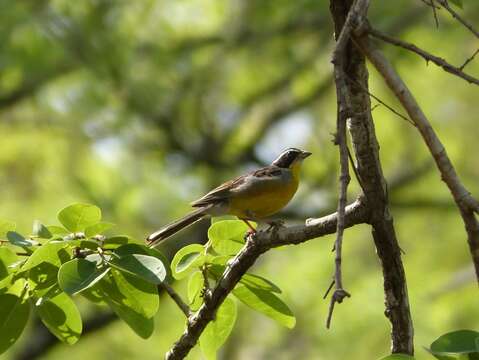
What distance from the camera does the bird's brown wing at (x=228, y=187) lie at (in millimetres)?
5219

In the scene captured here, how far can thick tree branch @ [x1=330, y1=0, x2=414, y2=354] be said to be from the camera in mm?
2658

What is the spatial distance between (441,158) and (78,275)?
4.03 feet

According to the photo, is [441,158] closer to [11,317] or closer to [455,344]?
[455,344]

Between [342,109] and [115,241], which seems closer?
[342,109]

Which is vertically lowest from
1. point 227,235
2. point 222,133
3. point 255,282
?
point 255,282

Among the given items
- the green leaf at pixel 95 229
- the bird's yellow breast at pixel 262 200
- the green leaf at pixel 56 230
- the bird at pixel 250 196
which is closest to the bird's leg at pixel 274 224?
the green leaf at pixel 95 229

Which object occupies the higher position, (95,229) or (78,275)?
(95,229)

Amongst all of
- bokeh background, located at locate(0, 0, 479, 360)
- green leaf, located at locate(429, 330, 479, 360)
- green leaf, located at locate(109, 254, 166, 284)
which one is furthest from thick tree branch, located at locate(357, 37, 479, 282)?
bokeh background, located at locate(0, 0, 479, 360)

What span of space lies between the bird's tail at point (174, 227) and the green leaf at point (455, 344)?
81.4 inches

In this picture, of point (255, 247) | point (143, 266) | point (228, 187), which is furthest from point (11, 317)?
point (228, 187)

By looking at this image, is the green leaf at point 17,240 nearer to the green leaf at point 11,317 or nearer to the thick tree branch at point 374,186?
the green leaf at point 11,317

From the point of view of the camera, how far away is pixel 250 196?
5340mm

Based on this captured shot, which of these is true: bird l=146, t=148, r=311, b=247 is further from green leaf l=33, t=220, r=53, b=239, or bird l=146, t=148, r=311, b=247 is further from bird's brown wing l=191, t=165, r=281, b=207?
green leaf l=33, t=220, r=53, b=239

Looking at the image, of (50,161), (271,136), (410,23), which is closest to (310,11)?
(410,23)
